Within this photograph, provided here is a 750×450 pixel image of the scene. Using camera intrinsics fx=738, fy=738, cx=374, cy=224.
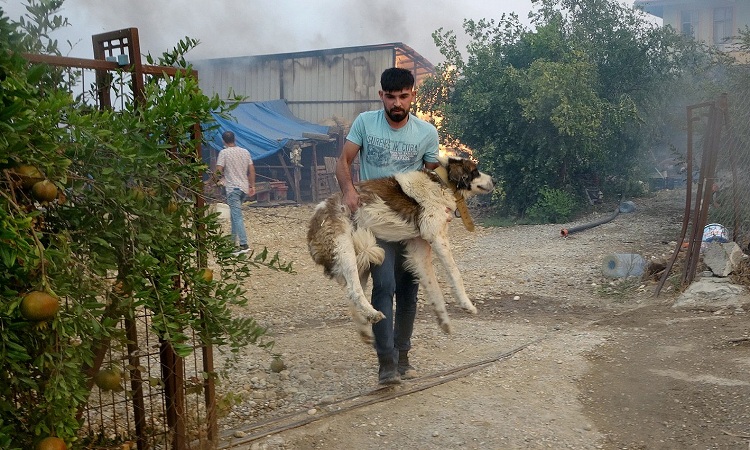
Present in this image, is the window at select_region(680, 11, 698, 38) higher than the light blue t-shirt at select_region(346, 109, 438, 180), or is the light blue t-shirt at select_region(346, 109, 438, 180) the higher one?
the window at select_region(680, 11, 698, 38)

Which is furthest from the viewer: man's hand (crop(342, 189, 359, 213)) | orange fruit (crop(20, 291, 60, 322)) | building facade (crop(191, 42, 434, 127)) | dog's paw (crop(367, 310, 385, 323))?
building facade (crop(191, 42, 434, 127))

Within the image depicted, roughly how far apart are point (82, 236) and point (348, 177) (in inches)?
92.9

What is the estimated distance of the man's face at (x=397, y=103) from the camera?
4762mm

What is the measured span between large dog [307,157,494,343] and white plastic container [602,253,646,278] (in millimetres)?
4611

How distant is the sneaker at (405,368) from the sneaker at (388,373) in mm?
337

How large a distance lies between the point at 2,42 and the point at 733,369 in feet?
16.1

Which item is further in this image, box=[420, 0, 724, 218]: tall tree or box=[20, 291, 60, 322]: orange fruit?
box=[420, 0, 724, 218]: tall tree

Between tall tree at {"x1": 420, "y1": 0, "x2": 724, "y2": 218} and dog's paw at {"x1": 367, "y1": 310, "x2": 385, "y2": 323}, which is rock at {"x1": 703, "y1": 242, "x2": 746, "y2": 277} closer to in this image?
dog's paw at {"x1": 367, "y1": 310, "x2": 385, "y2": 323}

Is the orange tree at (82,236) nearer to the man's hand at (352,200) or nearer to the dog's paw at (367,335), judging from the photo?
the man's hand at (352,200)

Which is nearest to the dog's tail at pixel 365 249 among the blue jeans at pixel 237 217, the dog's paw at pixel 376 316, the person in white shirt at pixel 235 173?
the dog's paw at pixel 376 316

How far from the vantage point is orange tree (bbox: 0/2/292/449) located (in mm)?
2227

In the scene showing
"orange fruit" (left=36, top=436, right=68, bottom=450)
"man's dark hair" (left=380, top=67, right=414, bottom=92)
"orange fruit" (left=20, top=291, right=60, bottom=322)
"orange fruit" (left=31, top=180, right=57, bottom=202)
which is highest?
"man's dark hair" (left=380, top=67, right=414, bottom=92)

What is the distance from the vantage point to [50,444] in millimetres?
2357

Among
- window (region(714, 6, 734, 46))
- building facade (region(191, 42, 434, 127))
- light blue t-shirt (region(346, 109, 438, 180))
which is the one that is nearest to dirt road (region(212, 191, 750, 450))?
light blue t-shirt (region(346, 109, 438, 180))
